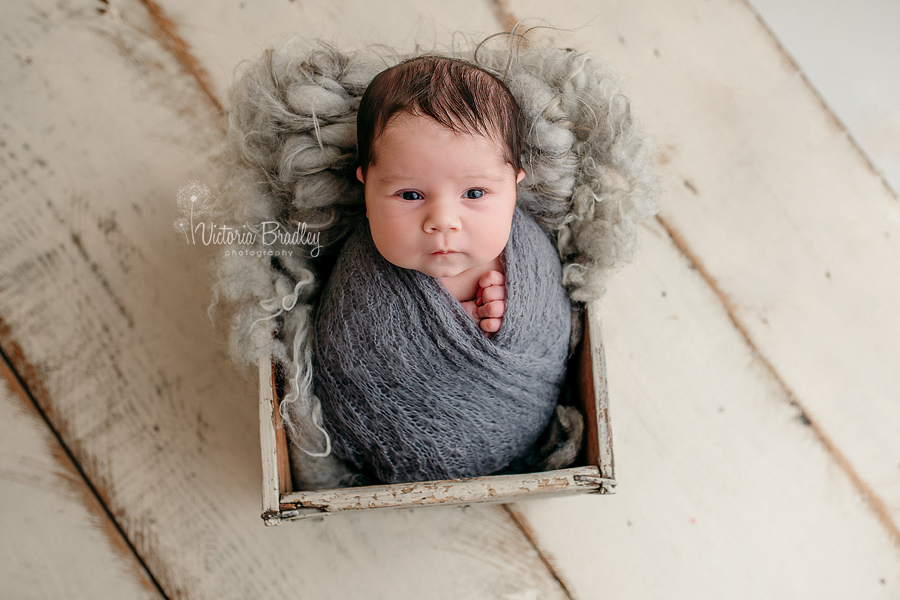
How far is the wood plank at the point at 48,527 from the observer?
2.90ft

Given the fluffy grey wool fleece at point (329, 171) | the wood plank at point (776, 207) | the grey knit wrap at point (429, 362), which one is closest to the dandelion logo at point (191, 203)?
the fluffy grey wool fleece at point (329, 171)

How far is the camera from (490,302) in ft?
2.32

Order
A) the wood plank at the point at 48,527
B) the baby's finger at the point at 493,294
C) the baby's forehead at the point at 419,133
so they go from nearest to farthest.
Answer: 1. the baby's forehead at the point at 419,133
2. the baby's finger at the point at 493,294
3. the wood plank at the point at 48,527

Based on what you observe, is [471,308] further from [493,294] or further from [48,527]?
[48,527]

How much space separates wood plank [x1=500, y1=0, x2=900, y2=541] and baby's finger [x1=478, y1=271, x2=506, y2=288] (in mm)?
398

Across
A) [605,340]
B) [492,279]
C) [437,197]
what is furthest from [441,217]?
[605,340]

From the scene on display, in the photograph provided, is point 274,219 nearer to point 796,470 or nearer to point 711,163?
point 711,163

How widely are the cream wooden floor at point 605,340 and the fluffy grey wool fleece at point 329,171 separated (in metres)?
0.22

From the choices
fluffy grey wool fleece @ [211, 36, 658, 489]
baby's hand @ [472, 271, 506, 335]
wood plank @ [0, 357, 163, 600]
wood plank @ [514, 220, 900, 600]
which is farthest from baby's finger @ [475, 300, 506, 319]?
wood plank @ [0, 357, 163, 600]

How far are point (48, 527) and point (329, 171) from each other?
679 millimetres

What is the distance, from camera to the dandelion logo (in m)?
0.91

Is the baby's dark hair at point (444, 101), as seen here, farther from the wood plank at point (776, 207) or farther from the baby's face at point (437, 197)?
the wood plank at point (776, 207)

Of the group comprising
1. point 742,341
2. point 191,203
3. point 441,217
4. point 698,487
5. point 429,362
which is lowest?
point 698,487

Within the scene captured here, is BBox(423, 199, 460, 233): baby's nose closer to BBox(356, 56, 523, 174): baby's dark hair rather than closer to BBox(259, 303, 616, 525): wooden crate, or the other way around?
BBox(356, 56, 523, 174): baby's dark hair
